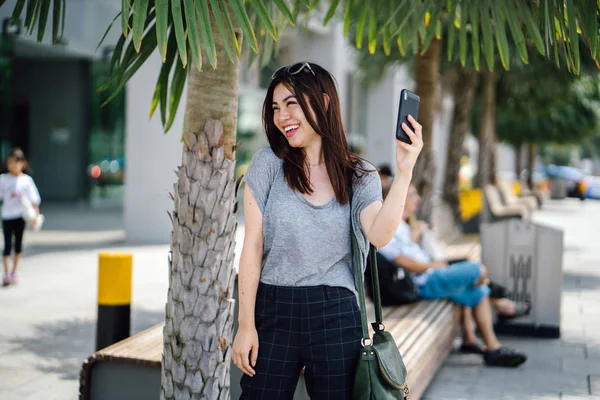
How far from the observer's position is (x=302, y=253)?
2.74 meters

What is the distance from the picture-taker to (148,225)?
1395 centimetres

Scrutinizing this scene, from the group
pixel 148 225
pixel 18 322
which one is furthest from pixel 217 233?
pixel 148 225

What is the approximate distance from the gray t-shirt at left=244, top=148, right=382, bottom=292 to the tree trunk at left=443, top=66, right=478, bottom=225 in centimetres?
1256

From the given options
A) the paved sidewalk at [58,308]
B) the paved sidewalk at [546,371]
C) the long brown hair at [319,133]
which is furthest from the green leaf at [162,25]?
the paved sidewalk at [546,371]

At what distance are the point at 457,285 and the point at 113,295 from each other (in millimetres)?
2863

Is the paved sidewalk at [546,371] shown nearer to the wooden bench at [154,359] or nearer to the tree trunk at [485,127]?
the wooden bench at [154,359]

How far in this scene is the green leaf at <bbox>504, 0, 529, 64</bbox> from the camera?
147 inches

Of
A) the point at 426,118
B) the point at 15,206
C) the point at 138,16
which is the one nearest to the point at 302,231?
the point at 138,16

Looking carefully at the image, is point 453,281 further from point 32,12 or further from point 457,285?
point 32,12

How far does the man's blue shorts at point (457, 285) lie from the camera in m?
6.53

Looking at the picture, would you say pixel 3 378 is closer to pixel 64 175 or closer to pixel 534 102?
pixel 534 102

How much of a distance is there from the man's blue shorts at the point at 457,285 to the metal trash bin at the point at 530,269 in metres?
1.11

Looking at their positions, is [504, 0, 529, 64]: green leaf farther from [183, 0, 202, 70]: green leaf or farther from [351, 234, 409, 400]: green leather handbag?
[183, 0, 202, 70]: green leaf

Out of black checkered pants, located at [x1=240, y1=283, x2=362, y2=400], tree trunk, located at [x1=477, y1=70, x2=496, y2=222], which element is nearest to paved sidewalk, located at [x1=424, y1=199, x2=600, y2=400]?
black checkered pants, located at [x1=240, y1=283, x2=362, y2=400]
